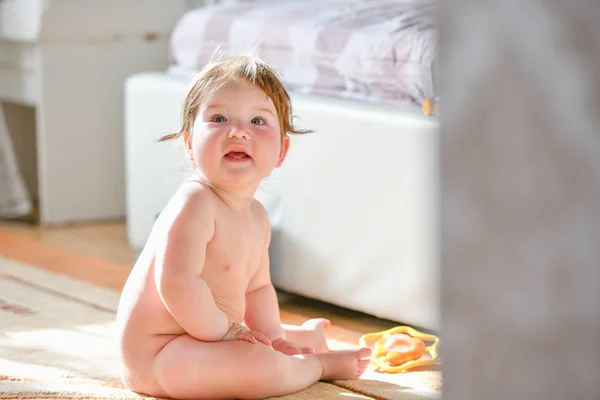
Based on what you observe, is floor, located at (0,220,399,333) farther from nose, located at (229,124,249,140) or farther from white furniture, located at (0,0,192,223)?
nose, located at (229,124,249,140)

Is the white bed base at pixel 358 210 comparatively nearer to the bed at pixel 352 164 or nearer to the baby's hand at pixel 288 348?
the bed at pixel 352 164

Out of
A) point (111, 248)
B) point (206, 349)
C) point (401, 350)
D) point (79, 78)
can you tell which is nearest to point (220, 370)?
point (206, 349)

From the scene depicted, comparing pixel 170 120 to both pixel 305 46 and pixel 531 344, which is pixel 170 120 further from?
pixel 531 344

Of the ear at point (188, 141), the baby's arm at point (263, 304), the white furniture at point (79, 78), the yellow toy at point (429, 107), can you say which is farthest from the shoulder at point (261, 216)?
the white furniture at point (79, 78)

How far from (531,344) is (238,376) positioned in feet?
2.78

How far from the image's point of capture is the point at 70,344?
1454 millimetres

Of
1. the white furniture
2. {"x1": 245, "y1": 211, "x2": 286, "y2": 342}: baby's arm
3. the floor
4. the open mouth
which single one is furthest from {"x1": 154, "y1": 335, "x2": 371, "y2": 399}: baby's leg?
the white furniture

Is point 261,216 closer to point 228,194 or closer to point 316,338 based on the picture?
point 228,194

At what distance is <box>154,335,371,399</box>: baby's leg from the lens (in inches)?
45.4

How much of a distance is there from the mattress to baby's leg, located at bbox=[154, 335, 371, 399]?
488 mm

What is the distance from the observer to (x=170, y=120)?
6.70 feet

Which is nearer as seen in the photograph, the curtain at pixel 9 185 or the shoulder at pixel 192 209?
the shoulder at pixel 192 209

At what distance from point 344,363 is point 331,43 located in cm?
70

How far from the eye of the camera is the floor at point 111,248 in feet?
5.49
